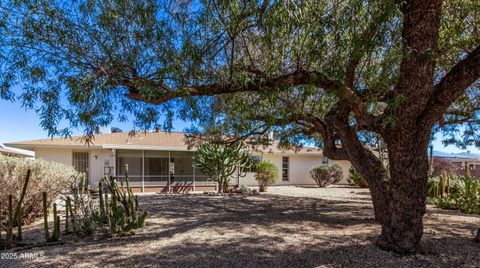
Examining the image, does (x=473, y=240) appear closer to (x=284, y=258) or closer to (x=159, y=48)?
(x=284, y=258)

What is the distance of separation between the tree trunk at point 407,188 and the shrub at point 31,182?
7.26m

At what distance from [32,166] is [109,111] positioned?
397 centimetres

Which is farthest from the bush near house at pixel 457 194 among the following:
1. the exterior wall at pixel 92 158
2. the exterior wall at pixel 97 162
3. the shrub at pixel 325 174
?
the exterior wall at pixel 97 162

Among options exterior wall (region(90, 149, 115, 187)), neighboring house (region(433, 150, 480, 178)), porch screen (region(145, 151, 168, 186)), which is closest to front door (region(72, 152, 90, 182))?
exterior wall (region(90, 149, 115, 187))

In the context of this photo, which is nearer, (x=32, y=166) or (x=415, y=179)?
(x=415, y=179)

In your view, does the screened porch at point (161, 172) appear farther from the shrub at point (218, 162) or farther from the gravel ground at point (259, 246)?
the gravel ground at point (259, 246)

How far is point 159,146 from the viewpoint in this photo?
20.1 m

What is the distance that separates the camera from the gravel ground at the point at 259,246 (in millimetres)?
5203

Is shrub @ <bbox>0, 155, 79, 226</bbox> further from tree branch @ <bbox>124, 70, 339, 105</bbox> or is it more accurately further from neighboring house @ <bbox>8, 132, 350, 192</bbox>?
neighboring house @ <bbox>8, 132, 350, 192</bbox>

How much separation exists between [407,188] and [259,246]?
2.67m

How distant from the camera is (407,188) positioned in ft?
18.1

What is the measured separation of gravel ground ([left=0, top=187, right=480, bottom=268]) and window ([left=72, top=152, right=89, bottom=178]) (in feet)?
41.1

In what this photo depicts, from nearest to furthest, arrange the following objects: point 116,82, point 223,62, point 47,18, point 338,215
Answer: point 47,18 < point 116,82 < point 223,62 < point 338,215

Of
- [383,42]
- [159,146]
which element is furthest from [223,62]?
[159,146]
